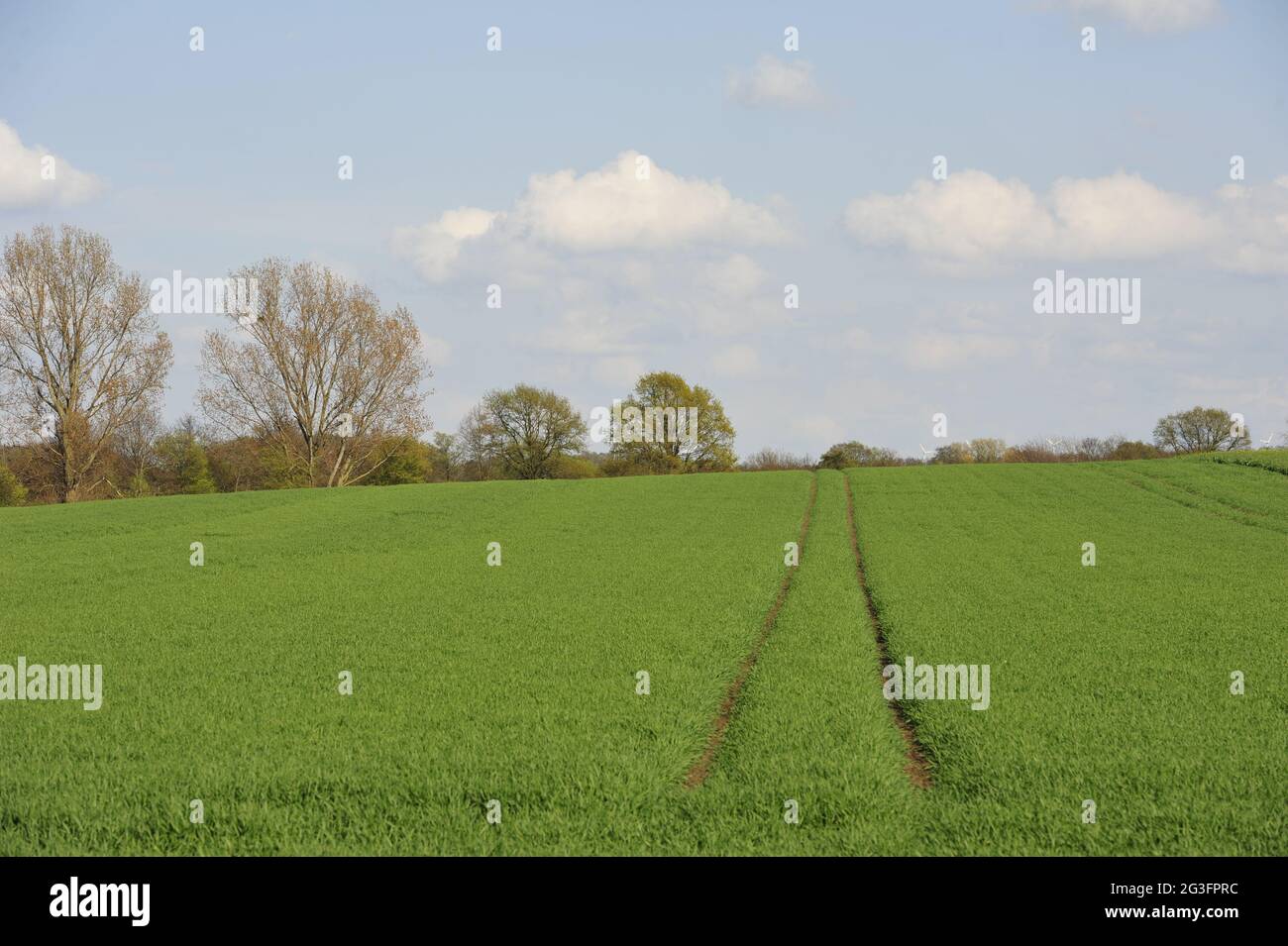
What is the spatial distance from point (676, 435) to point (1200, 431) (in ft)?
215

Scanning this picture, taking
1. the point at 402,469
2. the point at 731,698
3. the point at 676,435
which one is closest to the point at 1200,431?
the point at 676,435

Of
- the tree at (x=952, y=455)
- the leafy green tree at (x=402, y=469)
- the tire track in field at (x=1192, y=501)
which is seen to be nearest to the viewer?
the tire track in field at (x=1192, y=501)

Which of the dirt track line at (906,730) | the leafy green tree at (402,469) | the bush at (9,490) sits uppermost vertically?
the leafy green tree at (402,469)

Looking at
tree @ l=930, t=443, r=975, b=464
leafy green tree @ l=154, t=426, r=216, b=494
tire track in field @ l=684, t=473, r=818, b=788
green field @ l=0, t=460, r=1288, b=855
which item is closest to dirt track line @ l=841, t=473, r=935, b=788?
green field @ l=0, t=460, r=1288, b=855

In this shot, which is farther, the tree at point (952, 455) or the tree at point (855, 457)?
the tree at point (952, 455)

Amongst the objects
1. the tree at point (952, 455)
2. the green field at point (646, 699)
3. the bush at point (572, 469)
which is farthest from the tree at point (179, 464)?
the tree at point (952, 455)

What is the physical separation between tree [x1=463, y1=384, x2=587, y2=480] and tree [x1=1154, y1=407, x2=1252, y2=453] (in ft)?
230

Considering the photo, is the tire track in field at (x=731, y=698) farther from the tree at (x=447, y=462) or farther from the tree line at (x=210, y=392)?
the tree at (x=447, y=462)

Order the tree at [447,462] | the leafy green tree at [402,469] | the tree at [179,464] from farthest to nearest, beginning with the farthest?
1. the tree at [447,462]
2. the tree at [179,464]
3. the leafy green tree at [402,469]

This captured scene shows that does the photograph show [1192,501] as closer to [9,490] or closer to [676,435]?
[676,435]

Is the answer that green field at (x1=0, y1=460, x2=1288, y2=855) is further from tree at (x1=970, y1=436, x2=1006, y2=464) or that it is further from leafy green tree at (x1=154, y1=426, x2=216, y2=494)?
tree at (x1=970, y1=436, x2=1006, y2=464)

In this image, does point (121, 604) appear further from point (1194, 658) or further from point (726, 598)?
point (1194, 658)

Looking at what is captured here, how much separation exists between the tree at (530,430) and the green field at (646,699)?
59.7 m

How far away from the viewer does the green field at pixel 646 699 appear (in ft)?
28.5
